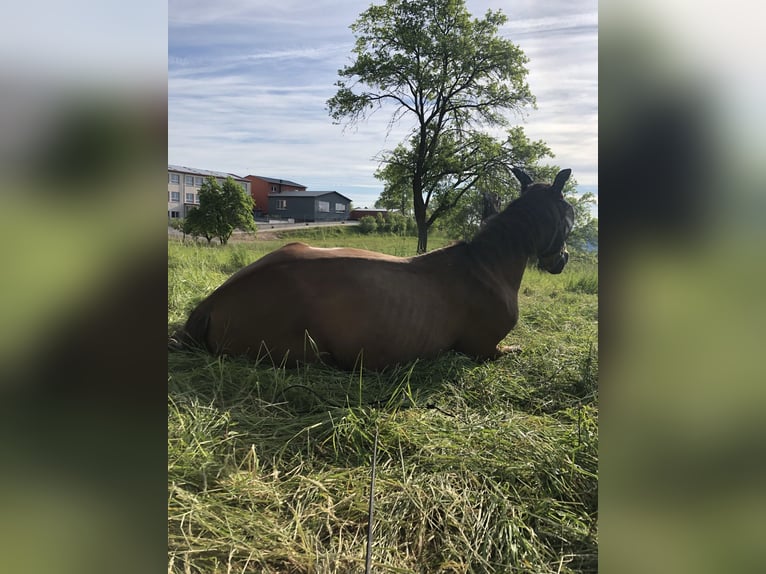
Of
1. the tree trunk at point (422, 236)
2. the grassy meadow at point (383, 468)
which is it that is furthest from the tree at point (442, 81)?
the grassy meadow at point (383, 468)

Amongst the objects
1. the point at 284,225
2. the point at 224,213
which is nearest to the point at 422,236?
the point at 284,225

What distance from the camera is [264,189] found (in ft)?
15.0

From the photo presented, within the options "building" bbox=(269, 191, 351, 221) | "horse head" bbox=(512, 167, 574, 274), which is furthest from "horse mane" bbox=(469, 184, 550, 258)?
"building" bbox=(269, 191, 351, 221)

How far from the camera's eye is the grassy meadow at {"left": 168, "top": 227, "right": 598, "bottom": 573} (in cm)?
126

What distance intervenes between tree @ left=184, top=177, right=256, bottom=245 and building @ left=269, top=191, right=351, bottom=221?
252 millimetres

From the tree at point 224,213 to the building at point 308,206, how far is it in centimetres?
25

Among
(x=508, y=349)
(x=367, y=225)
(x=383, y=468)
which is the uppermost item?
(x=367, y=225)

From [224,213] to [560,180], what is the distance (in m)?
3.01

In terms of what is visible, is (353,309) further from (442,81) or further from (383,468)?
(442,81)
